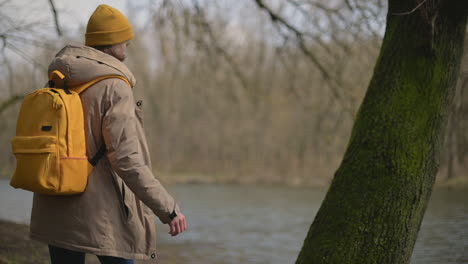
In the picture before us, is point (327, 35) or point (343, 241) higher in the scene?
point (327, 35)

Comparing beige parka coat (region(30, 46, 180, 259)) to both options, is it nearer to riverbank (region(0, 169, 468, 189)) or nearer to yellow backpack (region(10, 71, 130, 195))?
yellow backpack (region(10, 71, 130, 195))

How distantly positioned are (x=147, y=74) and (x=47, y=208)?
2496cm

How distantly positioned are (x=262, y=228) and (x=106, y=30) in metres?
9.71

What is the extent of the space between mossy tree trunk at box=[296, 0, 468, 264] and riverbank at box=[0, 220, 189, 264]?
7.78 feet

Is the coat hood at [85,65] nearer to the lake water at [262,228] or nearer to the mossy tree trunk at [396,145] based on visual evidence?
the mossy tree trunk at [396,145]

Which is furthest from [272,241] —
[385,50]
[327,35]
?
[385,50]

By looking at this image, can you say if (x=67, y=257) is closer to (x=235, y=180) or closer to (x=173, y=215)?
(x=173, y=215)

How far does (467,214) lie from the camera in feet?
37.1

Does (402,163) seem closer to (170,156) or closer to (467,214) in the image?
(467,214)

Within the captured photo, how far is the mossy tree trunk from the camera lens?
365 centimetres

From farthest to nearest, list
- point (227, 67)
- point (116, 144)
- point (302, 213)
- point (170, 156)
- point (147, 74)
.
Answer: point (170, 156) < point (147, 74) < point (302, 213) < point (227, 67) < point (116, 144)

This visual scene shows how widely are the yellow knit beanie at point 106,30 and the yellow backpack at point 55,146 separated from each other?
215mm

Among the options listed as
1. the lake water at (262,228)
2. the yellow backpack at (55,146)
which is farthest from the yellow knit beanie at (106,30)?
the lake water at (262,228)

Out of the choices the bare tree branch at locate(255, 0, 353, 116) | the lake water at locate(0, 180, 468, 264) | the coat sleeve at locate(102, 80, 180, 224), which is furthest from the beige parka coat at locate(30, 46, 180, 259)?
the bare tree branch at locate(255, 0, 353, 116)
